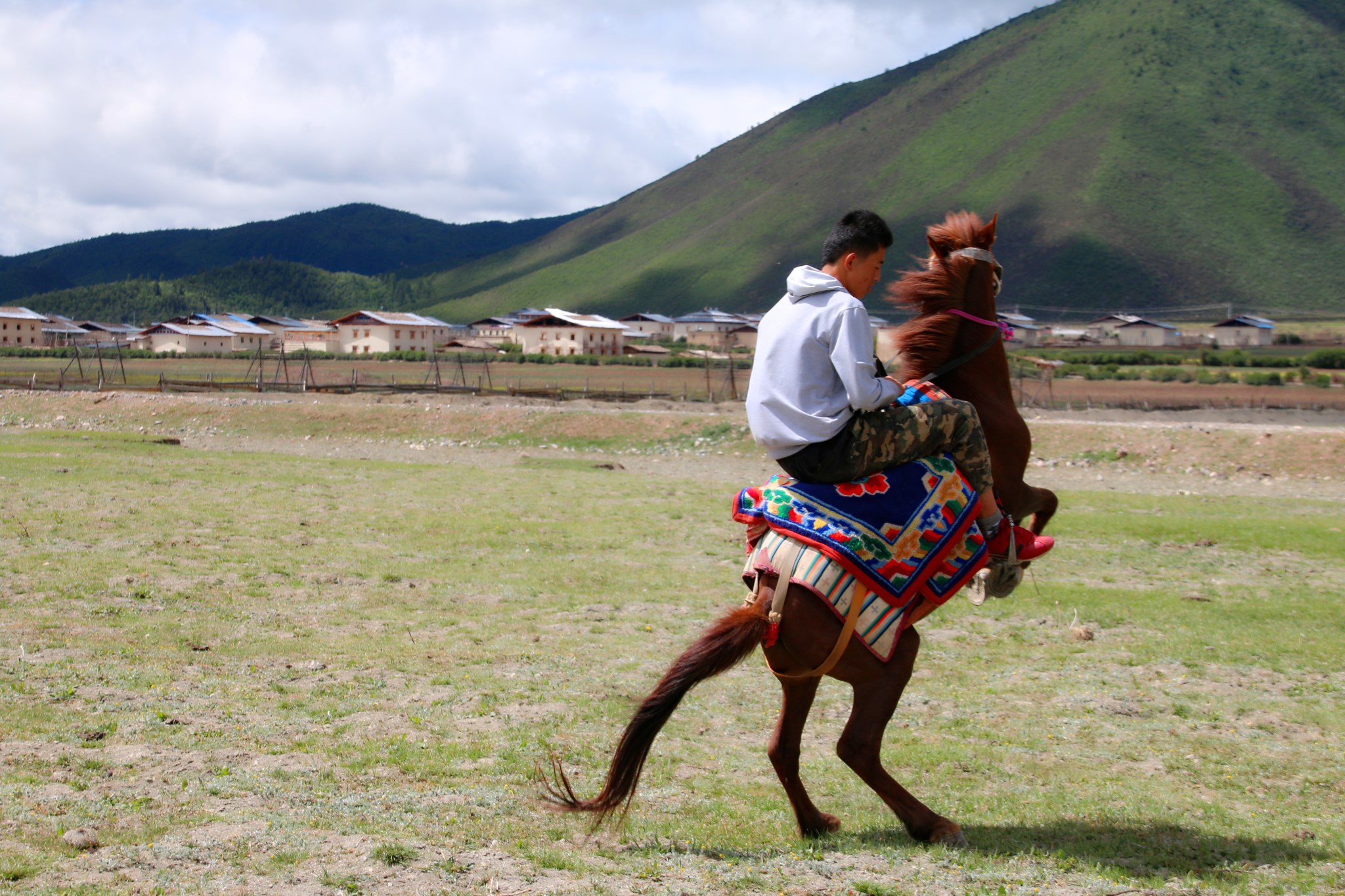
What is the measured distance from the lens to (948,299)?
580cm

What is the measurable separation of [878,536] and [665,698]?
48.9 inches

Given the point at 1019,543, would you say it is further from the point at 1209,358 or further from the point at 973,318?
the point at 1209,358

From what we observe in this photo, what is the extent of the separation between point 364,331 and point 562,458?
3703 inches

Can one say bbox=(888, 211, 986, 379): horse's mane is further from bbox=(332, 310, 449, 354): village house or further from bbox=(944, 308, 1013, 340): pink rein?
bbox=(332, 310, 449, 354): village house

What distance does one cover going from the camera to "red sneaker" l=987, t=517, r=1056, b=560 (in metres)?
5.41

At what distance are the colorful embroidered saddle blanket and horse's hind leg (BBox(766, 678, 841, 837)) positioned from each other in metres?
0.43

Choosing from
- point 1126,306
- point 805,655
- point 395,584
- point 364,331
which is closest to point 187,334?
point 364,331

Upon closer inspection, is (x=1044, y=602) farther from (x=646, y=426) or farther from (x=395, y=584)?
(x=646, y=426)

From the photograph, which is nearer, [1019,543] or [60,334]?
[1019,543]

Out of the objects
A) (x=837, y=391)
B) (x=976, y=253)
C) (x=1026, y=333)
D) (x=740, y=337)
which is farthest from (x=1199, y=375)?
(x=740, y=337)

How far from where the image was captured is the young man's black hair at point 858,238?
16.8 ft

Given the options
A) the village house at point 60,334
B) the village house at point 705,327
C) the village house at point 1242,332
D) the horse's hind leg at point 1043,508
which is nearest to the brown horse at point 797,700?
the horse's hind leg at point 1043,508

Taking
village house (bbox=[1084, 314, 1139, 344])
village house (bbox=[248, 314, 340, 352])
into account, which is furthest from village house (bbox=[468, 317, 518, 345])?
village house (bbox=[1084, 314, 1139, 344])

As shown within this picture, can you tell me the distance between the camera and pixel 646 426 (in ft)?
107
